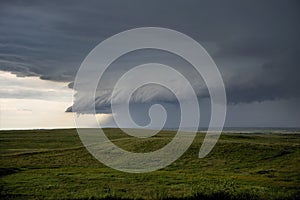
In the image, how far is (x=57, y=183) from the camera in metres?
53.2

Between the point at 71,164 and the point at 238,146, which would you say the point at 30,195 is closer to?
the point at 71,164

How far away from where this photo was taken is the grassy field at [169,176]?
4784cm

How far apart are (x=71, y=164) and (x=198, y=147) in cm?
Result: 3036

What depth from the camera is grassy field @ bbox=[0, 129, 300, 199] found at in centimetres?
4784

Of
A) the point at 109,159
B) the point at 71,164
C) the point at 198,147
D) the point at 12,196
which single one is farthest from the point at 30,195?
the point at 198,147

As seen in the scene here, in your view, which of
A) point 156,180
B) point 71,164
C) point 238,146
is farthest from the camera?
point 238,146

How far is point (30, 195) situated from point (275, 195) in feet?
99.0

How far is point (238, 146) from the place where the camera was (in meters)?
89.1

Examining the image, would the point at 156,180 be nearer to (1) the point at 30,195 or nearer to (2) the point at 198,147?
(1) the point at 30,195

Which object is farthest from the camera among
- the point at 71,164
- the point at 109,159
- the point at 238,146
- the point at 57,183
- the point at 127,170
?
the point at 238,146

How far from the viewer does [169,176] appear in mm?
60250

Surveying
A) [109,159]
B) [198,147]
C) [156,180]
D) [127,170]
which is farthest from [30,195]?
[198,147]

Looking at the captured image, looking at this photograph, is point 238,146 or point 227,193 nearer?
point 227,193

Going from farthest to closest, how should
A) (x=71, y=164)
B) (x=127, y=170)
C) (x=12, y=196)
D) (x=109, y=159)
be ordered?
(x=109, y=159), (x=71, y=164), (x=127, y=170), (x=12, y=196)
